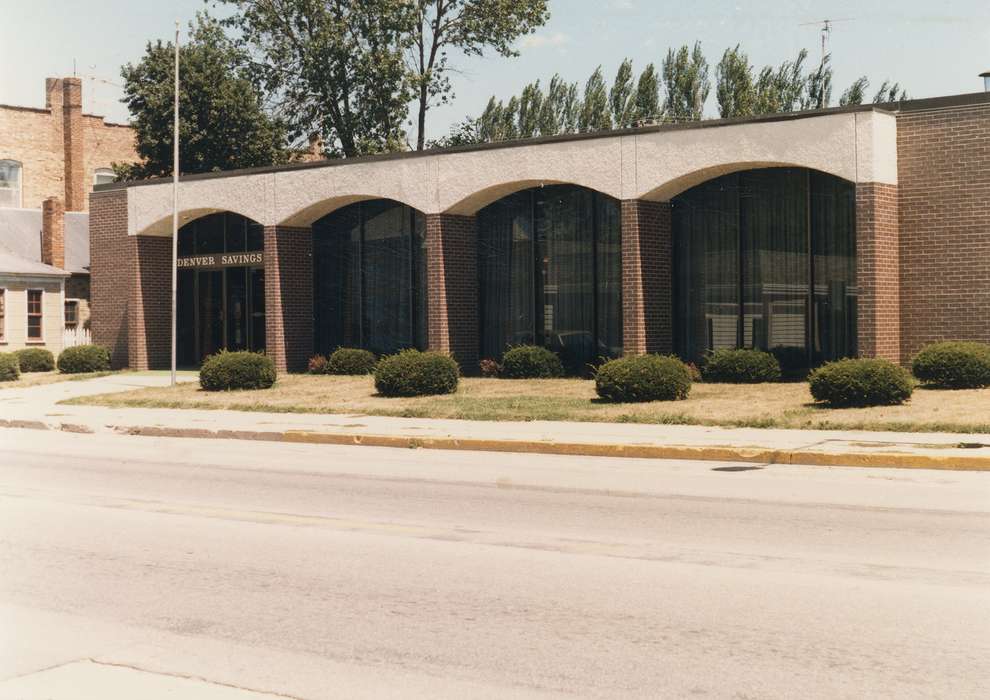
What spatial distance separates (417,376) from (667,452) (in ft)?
34.7

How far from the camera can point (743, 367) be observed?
2584 cm

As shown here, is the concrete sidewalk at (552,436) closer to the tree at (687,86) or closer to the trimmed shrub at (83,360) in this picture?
the trimmed shrub at (83,360)

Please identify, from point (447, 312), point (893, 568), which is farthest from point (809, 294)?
point (893, 568)

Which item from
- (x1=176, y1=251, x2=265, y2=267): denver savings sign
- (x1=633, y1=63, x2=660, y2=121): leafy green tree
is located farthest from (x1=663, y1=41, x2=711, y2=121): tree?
(x1=176, y1=251, x2=265, y2=267): denver savings sign

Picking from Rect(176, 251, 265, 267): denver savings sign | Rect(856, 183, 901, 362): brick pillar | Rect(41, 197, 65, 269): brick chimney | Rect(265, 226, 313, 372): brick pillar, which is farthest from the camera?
Rect(41, 197, 65, 269): brick chimney

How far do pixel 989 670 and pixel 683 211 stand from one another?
75.0 ft

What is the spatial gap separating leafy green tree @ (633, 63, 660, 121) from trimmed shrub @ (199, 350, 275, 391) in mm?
34568

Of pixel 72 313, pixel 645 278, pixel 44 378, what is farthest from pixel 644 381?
pixel 72 313

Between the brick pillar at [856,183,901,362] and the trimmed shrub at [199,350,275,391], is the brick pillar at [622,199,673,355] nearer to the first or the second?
the brick pillar at [856,183,901,362]

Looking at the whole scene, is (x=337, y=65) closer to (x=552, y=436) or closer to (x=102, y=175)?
(x=102, y=175)

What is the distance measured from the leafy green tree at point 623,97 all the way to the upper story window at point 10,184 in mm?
30416

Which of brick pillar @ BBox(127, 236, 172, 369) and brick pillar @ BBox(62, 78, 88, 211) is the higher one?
brick pillar @ BBox(62, 78, 88, 211)

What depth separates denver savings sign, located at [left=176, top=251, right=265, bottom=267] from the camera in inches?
1451

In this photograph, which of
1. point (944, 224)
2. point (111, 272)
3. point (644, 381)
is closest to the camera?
point (644, 381)
